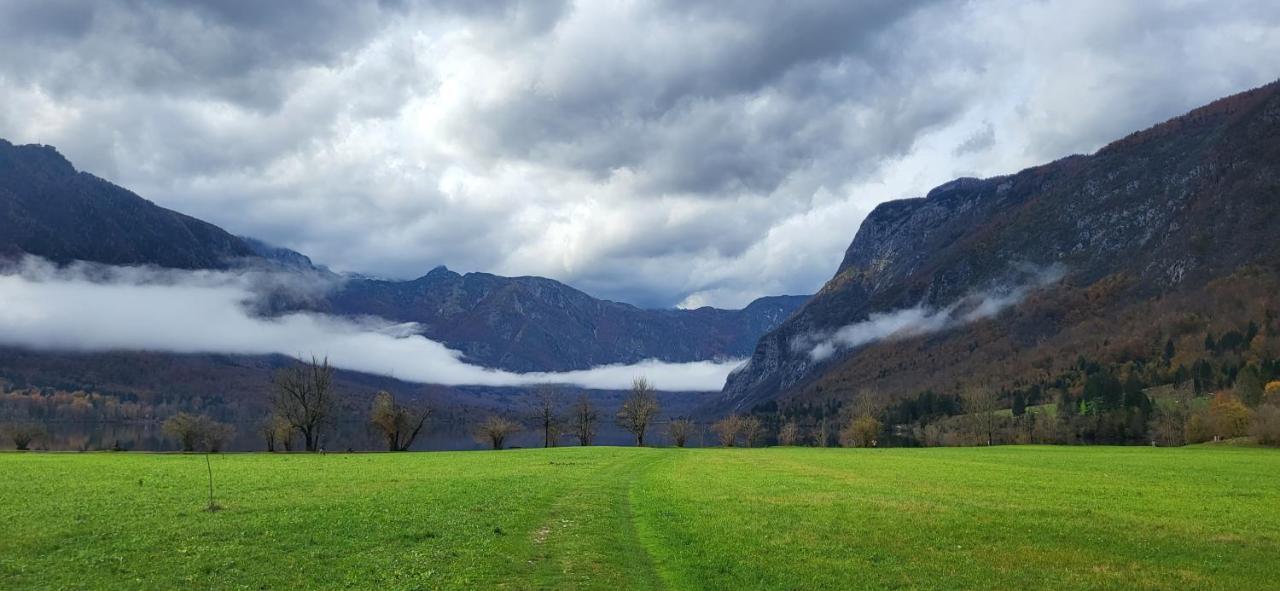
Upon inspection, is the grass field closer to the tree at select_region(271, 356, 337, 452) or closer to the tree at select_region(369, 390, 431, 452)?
the tree at select_region(271, 356, 337, 452)

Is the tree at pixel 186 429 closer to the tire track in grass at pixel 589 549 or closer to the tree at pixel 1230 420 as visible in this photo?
the tire track in grass at pixel 589 549

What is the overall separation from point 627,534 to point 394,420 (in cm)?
9307

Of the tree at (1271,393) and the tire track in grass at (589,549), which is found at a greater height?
the tree at (1271,393)

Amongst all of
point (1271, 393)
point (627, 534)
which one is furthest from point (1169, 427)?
point (627, 534)

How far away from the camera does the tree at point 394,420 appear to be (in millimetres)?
110312

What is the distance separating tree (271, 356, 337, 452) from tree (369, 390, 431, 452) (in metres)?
7.70

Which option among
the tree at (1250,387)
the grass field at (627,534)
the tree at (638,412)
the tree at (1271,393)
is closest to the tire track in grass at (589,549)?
the grass field at (627,534)

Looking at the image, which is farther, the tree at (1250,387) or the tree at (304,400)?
the tree at (1250,387)

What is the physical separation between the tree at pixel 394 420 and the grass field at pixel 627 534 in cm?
6540

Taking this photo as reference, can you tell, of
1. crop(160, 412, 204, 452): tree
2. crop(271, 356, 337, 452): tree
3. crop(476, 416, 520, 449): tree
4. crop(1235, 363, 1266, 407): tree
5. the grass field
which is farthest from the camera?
crop(1235, 363, 1266, 407): tree

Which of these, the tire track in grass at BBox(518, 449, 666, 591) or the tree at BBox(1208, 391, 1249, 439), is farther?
the tree at BBox(1208, 391, 1249, 439)

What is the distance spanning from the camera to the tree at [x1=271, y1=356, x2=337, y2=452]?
348 ft

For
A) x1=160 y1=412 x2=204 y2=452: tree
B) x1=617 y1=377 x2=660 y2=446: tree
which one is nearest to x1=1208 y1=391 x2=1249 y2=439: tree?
x1=617 y1=377 x2=660 y2=446: tree

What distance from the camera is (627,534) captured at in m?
26.5
